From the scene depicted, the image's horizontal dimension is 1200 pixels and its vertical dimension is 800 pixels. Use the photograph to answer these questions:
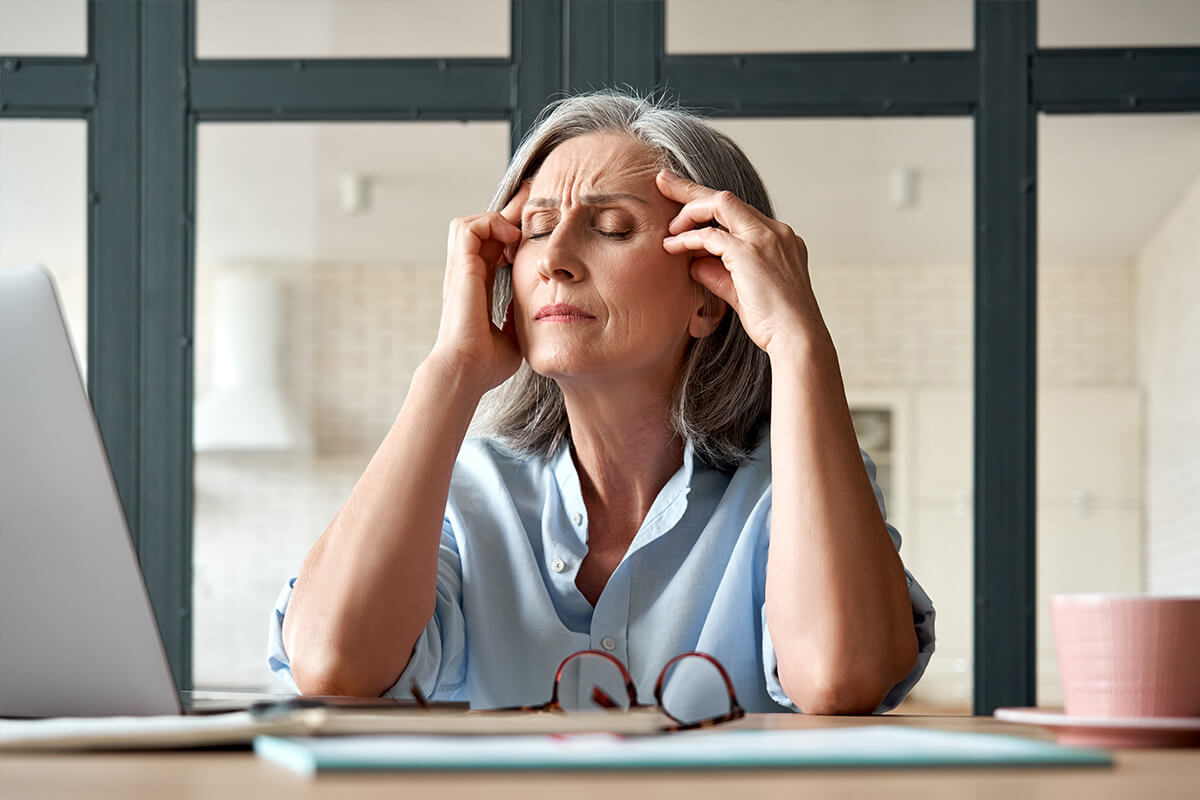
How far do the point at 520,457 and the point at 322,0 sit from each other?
1.77 meters

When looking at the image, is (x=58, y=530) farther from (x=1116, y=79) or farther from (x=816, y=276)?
(x=816, y=276)

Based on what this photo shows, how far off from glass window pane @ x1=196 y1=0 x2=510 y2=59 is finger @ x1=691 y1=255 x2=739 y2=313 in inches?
57.9

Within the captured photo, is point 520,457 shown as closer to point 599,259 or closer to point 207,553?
point 599,259

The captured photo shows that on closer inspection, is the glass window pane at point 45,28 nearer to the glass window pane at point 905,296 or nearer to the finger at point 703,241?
the glass window pane at point 905,296

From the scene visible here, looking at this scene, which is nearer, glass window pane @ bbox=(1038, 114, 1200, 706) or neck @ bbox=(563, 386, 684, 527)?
neck @ bbox=(563, 386, 684, 527)

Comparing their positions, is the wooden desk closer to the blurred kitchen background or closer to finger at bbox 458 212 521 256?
finger at bbox 458 212 521 256

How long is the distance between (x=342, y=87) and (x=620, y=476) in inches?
64.4

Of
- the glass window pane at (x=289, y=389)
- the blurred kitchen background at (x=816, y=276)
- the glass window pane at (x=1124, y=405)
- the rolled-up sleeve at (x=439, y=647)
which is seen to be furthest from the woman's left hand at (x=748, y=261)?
the glass window pane at (x=289, y=389)

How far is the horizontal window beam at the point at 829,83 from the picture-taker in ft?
9.82

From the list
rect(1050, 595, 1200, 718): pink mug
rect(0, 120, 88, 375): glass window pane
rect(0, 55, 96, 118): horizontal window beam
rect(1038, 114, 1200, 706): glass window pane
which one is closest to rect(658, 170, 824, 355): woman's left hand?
rect(1050, 595, 1200, 718): pink mug

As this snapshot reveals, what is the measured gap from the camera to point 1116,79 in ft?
9.87

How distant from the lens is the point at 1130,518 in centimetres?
869

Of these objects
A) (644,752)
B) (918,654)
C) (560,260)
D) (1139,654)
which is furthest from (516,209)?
(644,752)

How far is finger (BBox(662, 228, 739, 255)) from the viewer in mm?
1647
